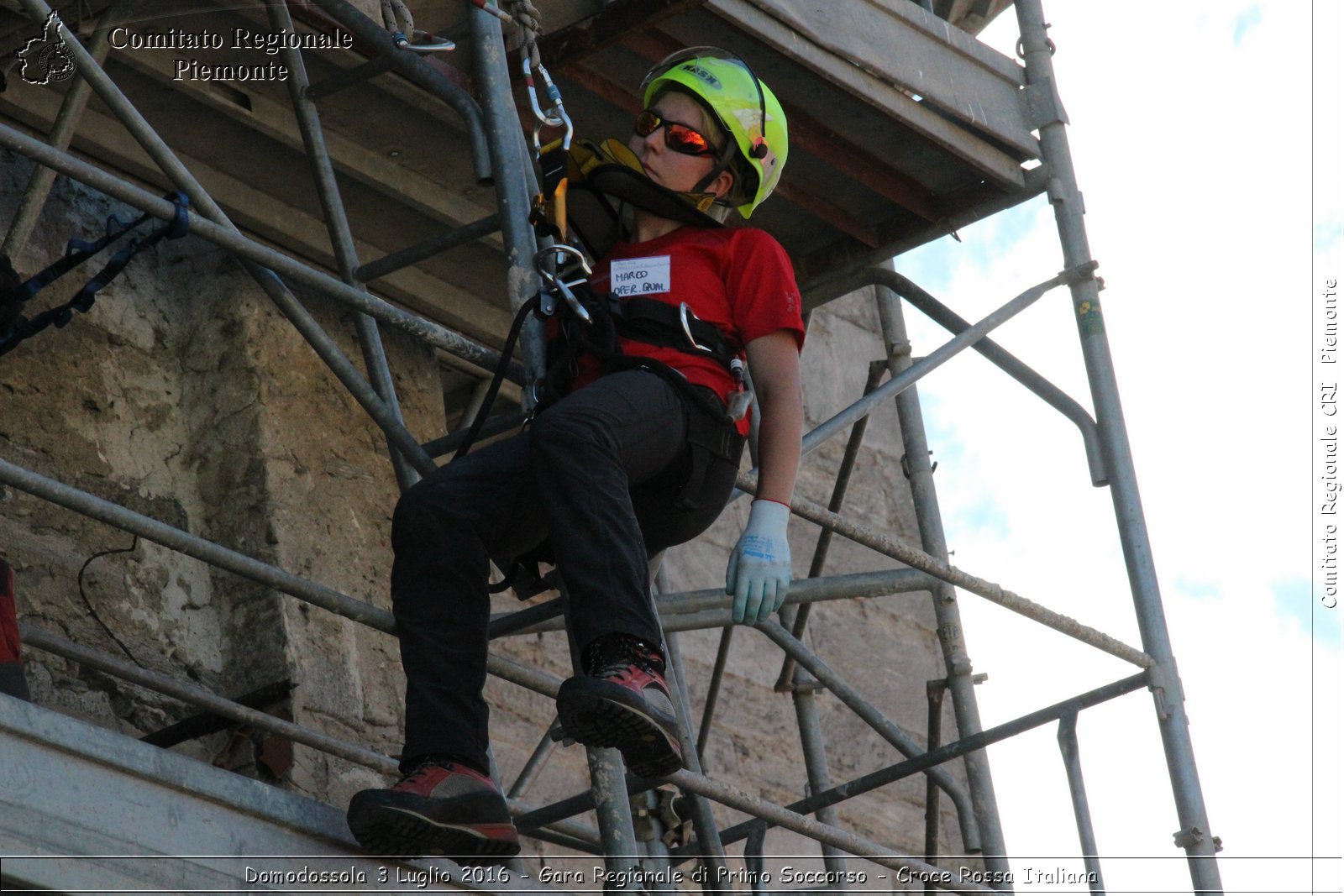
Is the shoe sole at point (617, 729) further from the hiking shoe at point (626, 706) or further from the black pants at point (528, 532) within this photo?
the black pants at point (528, 532)

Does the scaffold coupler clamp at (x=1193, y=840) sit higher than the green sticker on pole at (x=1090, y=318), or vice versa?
the green sticker on pole at (x=1090, y=318)

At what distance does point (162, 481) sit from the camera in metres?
5.90

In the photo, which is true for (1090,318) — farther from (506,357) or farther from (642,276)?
(506,357)

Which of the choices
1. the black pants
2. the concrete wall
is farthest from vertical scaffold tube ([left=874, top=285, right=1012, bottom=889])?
the black pants

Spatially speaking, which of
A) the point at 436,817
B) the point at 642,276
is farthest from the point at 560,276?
the point at 436,817

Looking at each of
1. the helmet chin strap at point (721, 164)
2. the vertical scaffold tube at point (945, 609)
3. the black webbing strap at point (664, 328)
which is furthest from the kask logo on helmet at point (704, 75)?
the vertical scaffold tube at point (945, 609)

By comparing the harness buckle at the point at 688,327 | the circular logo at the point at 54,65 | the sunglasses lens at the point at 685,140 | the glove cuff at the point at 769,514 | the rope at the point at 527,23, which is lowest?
the glove cuff at the point at 769,514

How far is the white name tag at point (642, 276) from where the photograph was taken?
14.1 ft

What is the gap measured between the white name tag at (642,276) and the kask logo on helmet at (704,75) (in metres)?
0.51

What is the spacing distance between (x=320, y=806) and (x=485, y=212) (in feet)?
10.2

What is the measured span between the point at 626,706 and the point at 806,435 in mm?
2014

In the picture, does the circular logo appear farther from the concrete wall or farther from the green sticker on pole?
the green sticker on pole

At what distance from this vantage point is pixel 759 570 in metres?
3.99

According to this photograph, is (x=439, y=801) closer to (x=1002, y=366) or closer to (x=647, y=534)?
(x=647, y=534)
